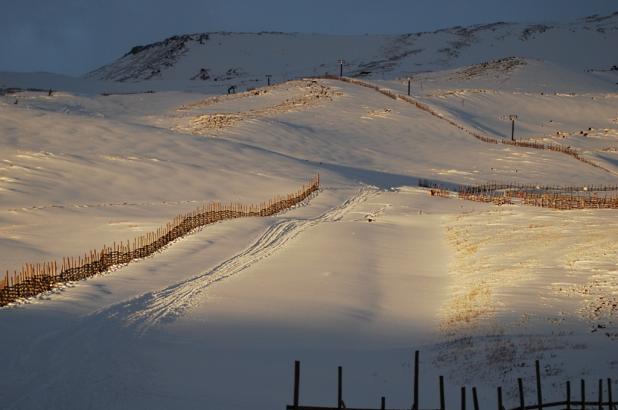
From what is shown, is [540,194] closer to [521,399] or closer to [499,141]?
[499,141]

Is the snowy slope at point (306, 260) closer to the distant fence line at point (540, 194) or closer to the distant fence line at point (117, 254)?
the distant fence line at point (117, 254)

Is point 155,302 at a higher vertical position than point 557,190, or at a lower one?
lower

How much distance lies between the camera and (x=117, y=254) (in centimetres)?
2762

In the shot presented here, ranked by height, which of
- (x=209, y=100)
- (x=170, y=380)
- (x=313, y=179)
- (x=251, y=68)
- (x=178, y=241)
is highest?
(x=251, y=68)

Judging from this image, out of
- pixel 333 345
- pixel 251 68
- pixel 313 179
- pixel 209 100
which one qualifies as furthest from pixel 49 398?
pixel 251 68

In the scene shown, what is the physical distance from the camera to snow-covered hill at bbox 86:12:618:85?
14675cm

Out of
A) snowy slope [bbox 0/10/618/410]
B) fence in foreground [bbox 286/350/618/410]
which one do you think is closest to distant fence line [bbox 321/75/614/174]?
snowy slope [bbox 0/10/618/410]

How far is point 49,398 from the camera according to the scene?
14.3 meters

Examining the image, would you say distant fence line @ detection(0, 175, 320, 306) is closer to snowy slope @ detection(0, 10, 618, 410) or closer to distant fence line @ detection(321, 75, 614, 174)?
Result: snowy slope @ detection(0, 10, 618, 410)

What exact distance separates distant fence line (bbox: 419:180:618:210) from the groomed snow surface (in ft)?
7.02

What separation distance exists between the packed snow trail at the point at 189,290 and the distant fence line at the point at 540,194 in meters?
14.3

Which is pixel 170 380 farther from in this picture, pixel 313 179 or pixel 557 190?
pixel 557 190

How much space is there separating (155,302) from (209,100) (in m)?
74.7

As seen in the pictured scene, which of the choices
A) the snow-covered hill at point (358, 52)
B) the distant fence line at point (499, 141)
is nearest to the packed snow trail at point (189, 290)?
the distant fence line at point (499, 141)
